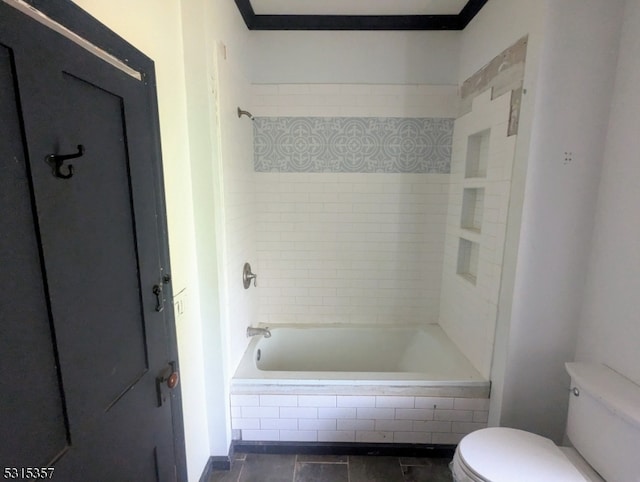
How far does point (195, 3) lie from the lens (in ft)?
4.37

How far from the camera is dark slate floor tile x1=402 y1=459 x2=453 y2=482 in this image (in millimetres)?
1684

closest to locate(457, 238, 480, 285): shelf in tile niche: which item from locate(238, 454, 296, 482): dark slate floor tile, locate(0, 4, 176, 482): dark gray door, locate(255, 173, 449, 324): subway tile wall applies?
locate(255, 173, 449, 324): subway tile wall

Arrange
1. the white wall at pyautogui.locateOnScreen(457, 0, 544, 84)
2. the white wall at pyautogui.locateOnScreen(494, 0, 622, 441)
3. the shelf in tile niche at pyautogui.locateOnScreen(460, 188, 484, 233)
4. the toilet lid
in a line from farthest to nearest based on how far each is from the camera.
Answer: the shelf in tile niche at pyautogui.locateOnScreen(460, 188, 484, 233), the white wall at pyautogui.locateOnScreen(457, 0, 544, 84), the white wall at pyautogui.locateOnScreen(494, 0, 622, 441), the toilet lid

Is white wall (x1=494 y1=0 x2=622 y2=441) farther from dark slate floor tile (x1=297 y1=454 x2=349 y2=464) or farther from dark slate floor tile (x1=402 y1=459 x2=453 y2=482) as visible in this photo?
dark slate floor tile (x1=297 y1=454 x2=349 y2=464)

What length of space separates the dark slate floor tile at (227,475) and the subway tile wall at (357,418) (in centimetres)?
16

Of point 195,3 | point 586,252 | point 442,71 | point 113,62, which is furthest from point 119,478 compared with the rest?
point 442,71

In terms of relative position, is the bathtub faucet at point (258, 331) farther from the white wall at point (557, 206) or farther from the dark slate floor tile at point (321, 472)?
the white wall at point (557, 206)

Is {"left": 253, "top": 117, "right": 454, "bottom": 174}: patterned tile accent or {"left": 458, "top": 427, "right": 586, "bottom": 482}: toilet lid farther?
{"left": 253, "top": 117, "right": 454, "bottom": 174}: patterned tile accent

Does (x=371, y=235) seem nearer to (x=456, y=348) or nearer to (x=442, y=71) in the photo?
(x=456, y=348)

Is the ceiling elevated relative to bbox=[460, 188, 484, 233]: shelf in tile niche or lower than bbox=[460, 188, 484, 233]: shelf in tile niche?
elevated

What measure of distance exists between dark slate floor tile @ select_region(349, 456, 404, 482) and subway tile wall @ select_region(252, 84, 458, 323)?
3.21 ft

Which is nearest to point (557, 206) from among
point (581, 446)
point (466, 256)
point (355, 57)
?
point (466, 256)

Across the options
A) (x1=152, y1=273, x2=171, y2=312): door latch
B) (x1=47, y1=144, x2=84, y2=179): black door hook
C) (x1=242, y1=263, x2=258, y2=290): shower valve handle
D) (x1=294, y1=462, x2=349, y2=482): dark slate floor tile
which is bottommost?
(x1=294, y1=462, x2=349, y2=482): dark slate floor tile

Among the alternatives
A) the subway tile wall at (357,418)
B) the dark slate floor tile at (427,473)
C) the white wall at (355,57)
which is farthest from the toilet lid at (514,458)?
the white wall at (355,57)
